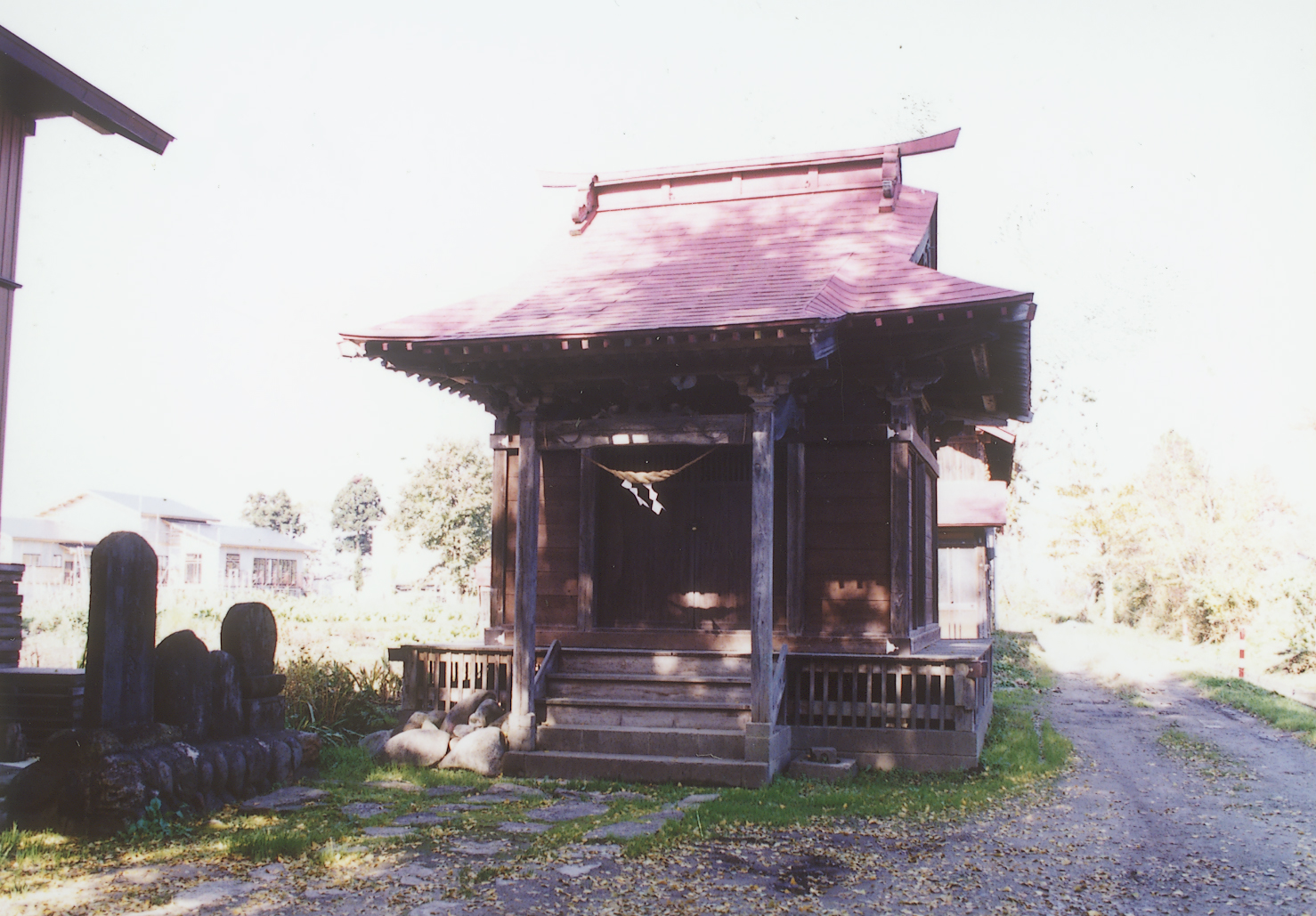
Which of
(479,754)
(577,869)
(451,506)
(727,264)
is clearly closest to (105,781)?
(577,869)

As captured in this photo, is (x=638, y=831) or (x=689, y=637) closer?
(x=638, y=831)

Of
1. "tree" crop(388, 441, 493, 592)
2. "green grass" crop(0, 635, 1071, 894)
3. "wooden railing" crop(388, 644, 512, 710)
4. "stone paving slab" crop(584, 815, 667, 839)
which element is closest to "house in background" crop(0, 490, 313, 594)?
"tree" crop(388, 441, 493, 592)

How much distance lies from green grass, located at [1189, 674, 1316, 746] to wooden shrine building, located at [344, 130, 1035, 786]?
5.25m

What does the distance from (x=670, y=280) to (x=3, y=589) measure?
730 centimetres

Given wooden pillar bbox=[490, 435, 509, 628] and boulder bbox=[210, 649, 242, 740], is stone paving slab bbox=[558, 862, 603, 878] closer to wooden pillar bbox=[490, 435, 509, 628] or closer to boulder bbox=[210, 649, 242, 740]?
boulder bbox=[210, 649, 242, 740]

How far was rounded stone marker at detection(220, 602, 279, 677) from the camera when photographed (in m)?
8.05

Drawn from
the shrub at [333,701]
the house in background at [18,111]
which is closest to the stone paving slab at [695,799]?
the shrub at [333,701]

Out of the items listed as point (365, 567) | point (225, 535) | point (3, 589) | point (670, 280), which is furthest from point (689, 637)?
point (365, 567)

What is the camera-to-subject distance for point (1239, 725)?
562 inches

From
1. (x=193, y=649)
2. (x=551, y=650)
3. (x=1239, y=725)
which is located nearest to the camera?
(x=193, y=649)

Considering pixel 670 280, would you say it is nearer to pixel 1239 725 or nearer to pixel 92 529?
pixel 1239 725

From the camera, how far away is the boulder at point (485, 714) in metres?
9.98

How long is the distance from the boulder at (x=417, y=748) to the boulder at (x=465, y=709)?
0.35m

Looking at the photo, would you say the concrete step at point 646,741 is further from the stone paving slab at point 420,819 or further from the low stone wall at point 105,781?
the low stone wall at point 105,781
